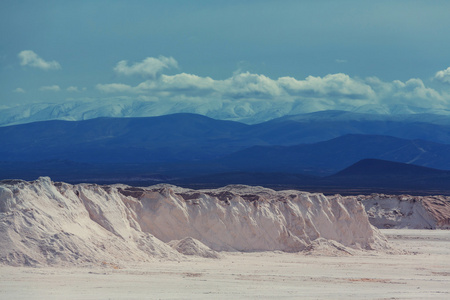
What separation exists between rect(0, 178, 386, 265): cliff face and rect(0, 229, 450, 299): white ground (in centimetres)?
76

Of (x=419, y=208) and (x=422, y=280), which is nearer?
(x=422, y=280)

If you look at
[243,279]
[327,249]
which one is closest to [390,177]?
[327,249]

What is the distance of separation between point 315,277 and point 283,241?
695 cm

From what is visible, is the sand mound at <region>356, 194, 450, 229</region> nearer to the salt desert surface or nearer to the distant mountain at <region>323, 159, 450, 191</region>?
the salt desert surface

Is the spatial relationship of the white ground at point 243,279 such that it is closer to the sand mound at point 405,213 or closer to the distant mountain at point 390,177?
the sand mound at point 405,213

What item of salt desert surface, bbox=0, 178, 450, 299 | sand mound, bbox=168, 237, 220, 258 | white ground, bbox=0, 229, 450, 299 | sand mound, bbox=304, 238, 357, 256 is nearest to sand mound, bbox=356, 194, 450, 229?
salt desert surface, bbox=0, 178, 450, 299

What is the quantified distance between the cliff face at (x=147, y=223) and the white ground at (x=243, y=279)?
76 cm

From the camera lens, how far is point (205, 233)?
1046 inches

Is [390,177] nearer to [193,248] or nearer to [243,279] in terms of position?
[193,248]

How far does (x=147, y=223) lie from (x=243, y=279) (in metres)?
6.61

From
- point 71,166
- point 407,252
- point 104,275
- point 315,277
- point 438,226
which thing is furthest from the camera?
point 71,166

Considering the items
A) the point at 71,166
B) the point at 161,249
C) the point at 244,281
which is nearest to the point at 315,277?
the point at 244,281

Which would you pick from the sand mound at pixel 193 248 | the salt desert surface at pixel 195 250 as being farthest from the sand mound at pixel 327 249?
the sand mound at pixel 193 248

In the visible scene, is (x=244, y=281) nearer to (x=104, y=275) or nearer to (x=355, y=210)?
(x=104, y=275)
